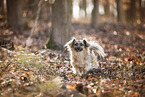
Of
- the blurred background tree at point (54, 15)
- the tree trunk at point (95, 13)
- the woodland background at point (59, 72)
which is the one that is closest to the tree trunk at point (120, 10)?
the blurred background tree at point (54, 15)

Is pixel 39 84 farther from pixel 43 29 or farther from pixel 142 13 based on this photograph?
pixel 142 13

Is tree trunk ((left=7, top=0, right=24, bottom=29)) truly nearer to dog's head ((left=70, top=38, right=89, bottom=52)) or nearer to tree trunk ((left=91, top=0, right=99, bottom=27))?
tree trunk ((left=91, top=0, right=99, bottom=27))

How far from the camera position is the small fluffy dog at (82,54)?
7.56 metres

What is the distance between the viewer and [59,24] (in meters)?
10.9

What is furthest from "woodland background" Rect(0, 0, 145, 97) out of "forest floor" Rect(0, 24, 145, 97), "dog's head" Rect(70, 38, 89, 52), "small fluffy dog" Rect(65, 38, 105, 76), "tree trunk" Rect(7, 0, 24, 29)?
"tree trunk" Rect(7, 0, 24, 29)

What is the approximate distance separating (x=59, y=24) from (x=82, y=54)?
12.6ft

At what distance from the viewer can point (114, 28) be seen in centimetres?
1958

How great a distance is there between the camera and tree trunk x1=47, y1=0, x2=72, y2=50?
10.8m

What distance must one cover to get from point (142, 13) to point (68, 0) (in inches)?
865

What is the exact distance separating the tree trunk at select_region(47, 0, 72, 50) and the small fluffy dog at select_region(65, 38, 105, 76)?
306cm

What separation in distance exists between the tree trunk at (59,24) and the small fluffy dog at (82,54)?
3.06 meters

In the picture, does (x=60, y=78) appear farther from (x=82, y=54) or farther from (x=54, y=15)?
(x=54, y=15)

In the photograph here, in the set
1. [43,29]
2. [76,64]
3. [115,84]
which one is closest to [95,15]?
[43,29]

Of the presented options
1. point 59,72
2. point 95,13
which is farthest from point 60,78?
point 95,13
